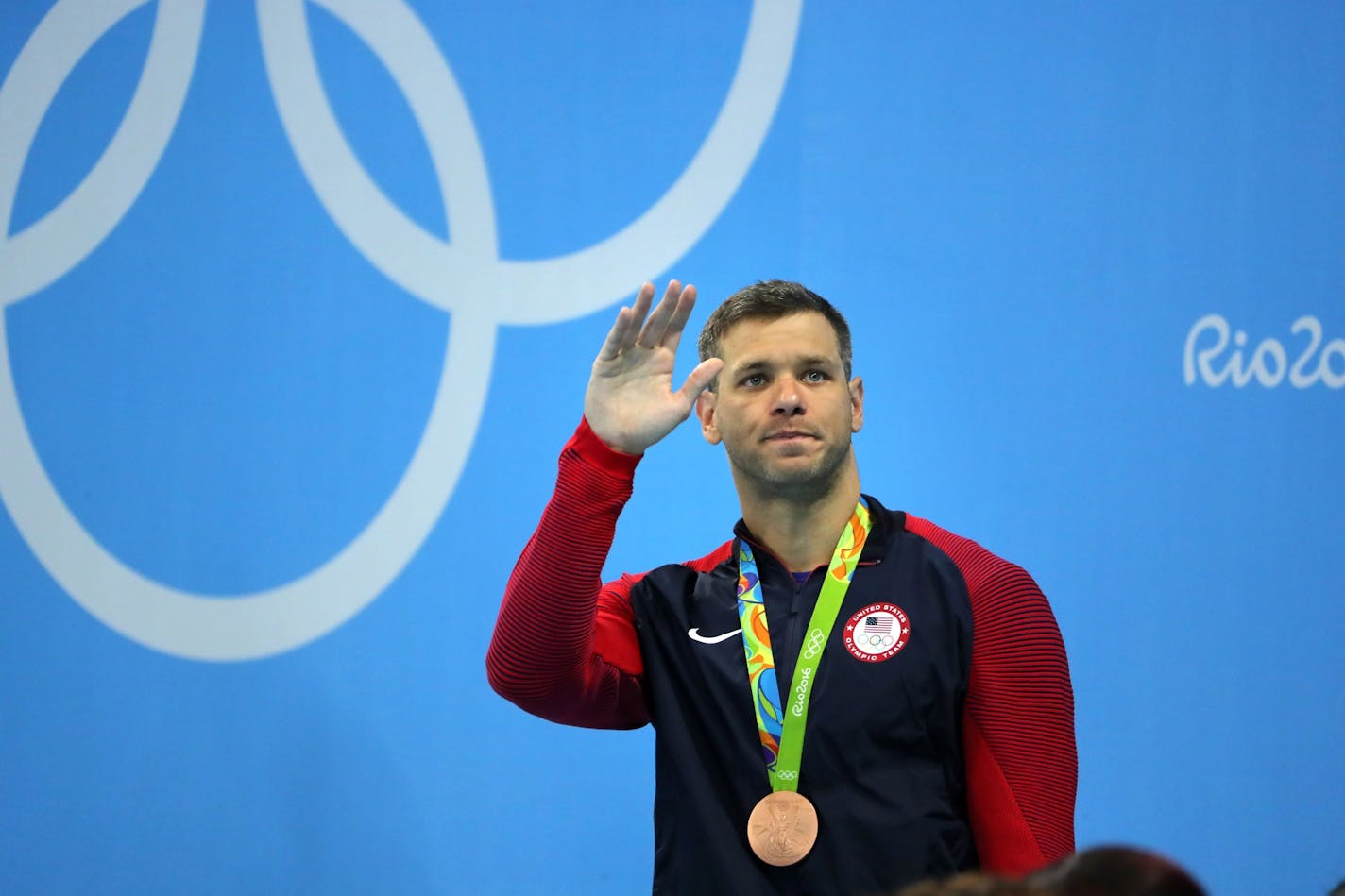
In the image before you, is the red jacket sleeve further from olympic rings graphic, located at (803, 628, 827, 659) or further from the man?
olympic rings graphic, located at (803, 628, 827, 659)

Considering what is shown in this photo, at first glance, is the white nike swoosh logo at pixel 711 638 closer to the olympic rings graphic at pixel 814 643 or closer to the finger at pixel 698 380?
the olympic rings graphic at pixel 814 643

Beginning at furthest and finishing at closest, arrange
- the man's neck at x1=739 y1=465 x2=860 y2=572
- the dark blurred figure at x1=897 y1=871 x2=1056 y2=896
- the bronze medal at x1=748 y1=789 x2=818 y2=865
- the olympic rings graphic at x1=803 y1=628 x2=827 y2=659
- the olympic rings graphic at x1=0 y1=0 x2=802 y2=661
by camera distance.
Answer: the olympic rings graphic at x1=0 y1=0 x2=802 y2=661 < the man's neck at x1=739 y1=465 x2=860 y2=572 < the olympic rings graphic at x1=803 y1=628 x2=827 y2=659 < the bronze medal at x1=748 y1=789 x2=818 y2=865 < the dark blurred figure at x1=897 y1=871 x2=1056 y2=896

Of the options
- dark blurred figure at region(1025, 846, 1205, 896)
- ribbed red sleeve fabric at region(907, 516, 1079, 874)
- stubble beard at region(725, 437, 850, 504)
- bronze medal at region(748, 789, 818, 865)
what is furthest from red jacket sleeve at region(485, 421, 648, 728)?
dark blurred figure at region(1025, 846, 1205, 896)

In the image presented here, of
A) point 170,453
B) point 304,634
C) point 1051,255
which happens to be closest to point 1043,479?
point 1051,255

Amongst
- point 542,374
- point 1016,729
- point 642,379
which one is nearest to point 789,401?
point 642,379

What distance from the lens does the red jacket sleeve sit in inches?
73.1

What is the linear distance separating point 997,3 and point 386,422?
1771 mm

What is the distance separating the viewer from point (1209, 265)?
2.86m

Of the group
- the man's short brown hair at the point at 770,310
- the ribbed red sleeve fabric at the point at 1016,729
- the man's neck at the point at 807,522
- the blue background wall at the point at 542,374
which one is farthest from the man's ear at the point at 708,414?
the blue background wall at the point at 542,374

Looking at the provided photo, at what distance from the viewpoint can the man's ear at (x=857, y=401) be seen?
2207mm

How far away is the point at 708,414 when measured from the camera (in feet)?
7.34

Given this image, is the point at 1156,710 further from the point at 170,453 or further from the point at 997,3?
the point at 170,453

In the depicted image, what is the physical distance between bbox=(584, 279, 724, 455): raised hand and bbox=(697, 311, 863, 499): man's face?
0.14m

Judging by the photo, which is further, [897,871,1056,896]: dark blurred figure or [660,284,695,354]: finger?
[660,284,695,354]: finger
